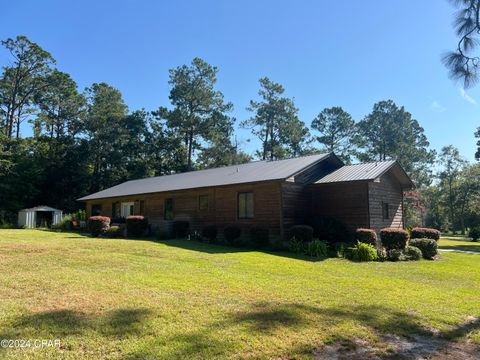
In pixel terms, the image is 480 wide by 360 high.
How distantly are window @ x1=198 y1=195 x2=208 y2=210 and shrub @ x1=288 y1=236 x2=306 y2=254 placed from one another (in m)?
6.55

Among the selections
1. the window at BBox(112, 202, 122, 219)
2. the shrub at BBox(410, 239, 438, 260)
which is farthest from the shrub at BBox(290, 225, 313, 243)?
the window at BBox(112, 202, 122, 219)

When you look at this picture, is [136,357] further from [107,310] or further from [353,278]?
[353,278]

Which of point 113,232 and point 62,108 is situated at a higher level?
point 62,108

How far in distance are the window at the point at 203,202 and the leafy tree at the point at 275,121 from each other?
26.6 metres

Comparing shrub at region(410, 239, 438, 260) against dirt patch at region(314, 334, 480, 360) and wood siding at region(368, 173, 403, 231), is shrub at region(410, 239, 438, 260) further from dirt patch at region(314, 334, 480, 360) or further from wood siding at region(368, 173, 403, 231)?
dirt patch at region(314, 334, 480, 360)

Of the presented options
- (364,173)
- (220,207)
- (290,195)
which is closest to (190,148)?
(220,207)

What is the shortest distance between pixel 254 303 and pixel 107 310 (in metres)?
2.35

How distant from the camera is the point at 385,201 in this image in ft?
60.8

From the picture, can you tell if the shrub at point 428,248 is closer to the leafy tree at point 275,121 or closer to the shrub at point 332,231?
the shrub at point 332,231

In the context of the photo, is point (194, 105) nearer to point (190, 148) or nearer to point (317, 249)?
point (190, 148)

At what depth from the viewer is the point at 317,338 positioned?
470 cm

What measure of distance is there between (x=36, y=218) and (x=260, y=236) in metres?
23.3

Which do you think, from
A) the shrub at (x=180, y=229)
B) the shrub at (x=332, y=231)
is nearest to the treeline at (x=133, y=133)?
the shrub at (x=180, y=229)

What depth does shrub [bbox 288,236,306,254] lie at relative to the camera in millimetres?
14906
